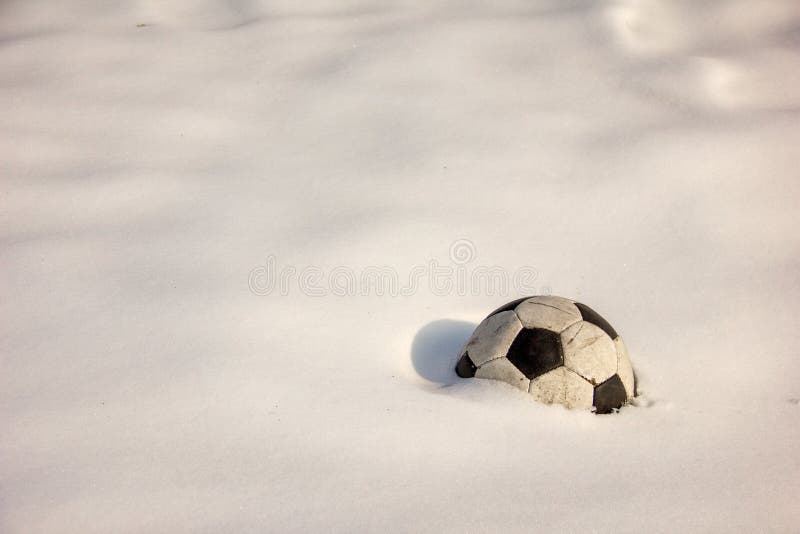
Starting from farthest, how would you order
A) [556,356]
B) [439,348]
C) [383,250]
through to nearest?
[383,250], [439,348], [556,356]

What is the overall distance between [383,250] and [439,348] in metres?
0.75

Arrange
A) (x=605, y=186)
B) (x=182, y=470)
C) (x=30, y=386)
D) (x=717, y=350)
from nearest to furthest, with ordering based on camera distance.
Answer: (x=182, y=470)
(x=30, y=386)
(x=717, y=350)
(x=605, y=186)

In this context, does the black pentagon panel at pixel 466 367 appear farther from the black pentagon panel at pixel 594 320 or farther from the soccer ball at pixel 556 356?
the black pentagon panel at pixel 594 320

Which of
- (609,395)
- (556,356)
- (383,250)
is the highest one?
(383,250)

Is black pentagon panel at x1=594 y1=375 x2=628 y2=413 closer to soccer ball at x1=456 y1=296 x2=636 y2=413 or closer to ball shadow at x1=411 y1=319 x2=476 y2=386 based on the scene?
soccer ball at x1=456 y1=296 x2=636 y2=413

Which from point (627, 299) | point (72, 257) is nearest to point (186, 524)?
point (72, 257)

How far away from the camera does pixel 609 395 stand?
8.46ft

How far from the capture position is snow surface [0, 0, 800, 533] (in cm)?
232

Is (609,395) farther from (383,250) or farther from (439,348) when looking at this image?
(383,250)

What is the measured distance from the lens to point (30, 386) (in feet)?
8.91

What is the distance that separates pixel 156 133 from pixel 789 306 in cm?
406

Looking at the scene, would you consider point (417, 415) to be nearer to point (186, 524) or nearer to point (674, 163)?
point (186, 524)

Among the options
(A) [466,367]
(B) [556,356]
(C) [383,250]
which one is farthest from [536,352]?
(C) [383,250]

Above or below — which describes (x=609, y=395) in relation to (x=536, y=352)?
below
